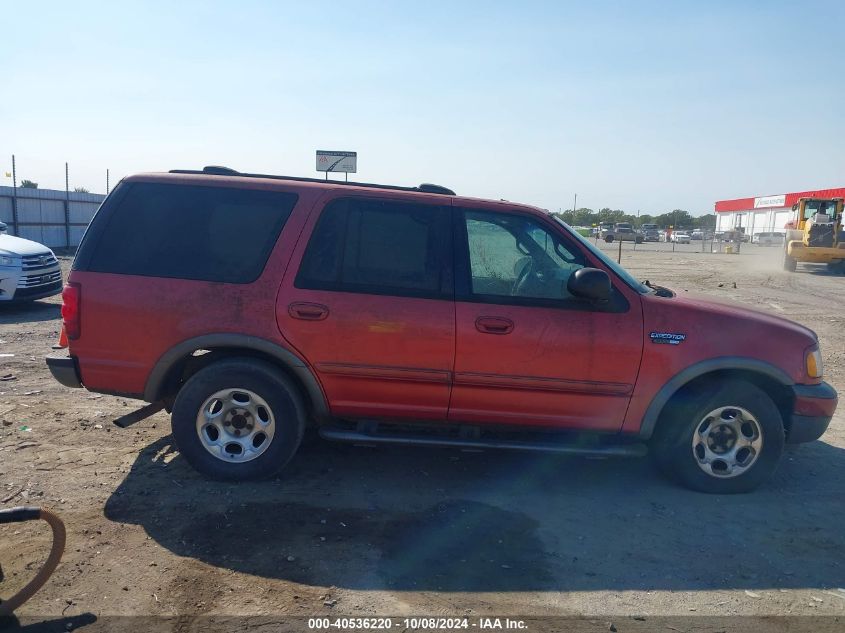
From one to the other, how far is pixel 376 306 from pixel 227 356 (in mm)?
1113

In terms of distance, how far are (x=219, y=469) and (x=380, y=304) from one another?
158 centimetres

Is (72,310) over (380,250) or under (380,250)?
under

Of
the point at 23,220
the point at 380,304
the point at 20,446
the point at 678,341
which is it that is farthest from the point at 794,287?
the point at 23,220

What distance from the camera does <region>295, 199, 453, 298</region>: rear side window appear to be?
14.7ft

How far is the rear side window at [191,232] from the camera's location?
4.49m

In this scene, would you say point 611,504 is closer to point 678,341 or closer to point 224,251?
point 678,341

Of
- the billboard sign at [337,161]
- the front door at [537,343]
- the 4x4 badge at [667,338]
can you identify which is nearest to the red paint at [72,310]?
the front door at [537,343]

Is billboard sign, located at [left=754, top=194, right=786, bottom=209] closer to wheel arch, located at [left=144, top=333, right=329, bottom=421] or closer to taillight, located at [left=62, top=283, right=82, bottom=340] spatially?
wheel arch, located at [left=144, top=333, right=329, bottom=421]

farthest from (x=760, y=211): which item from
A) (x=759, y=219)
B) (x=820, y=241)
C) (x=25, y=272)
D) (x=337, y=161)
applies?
(x=25, y=272)

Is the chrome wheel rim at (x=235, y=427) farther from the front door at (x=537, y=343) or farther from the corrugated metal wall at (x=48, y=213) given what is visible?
the corrugated metal wall at (x=48, y=213)

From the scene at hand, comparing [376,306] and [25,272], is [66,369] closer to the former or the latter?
[376,306]

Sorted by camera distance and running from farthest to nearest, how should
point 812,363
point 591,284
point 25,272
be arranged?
point 25,272, point 812,363, point 591,284

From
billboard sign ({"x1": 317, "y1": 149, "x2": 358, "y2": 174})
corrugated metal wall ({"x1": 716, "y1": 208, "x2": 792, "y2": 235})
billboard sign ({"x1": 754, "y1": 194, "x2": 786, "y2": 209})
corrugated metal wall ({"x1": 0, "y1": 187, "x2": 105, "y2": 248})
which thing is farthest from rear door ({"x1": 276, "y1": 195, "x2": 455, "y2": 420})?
billboard sign ({"x1": 754, "y1": 194, "x2": 786, "y2": 209})

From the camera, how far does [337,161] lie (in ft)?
52.4
